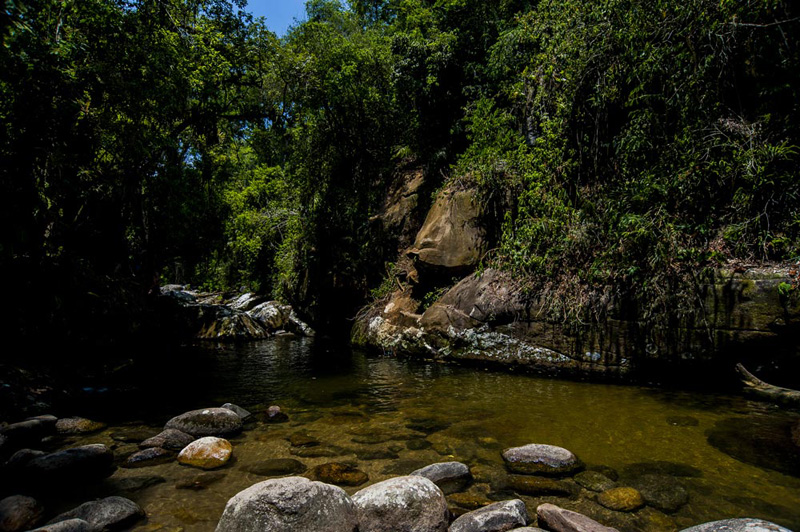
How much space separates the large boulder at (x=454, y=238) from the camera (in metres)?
9.62

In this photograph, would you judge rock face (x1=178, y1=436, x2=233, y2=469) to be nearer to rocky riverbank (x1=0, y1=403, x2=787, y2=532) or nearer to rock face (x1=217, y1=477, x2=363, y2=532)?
rocky riverbank (x1=0, y1=403, x2=787, y2=532)

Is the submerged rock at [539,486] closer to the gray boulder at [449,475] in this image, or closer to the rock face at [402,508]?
the gray boulder at [449,475]

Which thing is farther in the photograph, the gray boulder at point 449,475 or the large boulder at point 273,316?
the large boulder at point 273,316

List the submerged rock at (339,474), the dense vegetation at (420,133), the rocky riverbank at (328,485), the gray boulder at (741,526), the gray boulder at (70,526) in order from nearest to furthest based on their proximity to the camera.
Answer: the gray boulder at (741,526)
the gray boulder at (70,526)
the rocky riverbank at (328,485)
the submerged rock at (339,474)
the dense vegetation at (420,133)

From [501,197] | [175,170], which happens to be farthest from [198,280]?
[501,197]

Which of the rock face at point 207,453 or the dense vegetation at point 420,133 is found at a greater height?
the dense vegetation at point 420,133

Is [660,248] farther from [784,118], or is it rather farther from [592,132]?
[592,132]

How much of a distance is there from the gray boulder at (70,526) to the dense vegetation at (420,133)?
250cm

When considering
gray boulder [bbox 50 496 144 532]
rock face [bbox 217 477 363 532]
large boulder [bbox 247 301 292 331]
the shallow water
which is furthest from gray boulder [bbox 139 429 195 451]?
large boulder [bbox 247 301 292 331]

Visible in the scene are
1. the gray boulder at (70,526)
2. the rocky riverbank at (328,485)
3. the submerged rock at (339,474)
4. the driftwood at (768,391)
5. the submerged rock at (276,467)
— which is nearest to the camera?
the gray boulder at (70,526)

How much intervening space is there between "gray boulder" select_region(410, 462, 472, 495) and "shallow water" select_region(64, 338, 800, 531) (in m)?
0.11

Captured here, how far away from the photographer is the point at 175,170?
10508mm

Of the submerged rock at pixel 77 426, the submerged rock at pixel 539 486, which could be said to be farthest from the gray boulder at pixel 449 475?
the submerged rock at pixel 77 426

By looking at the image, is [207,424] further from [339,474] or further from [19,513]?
[339,474]
